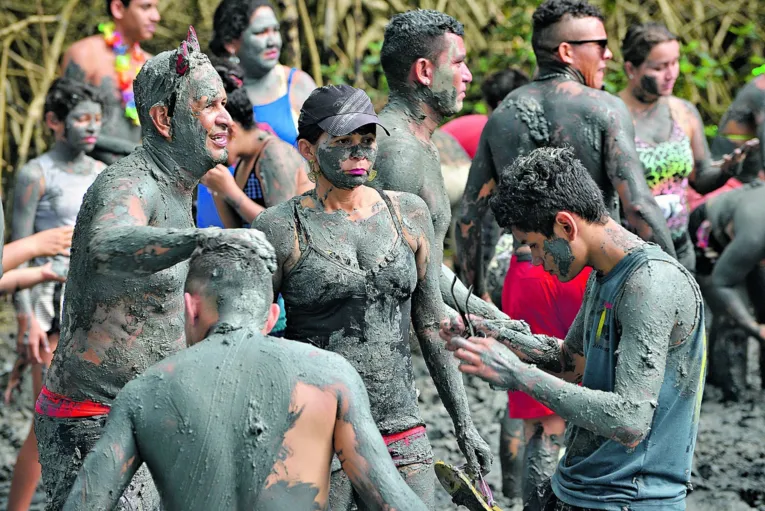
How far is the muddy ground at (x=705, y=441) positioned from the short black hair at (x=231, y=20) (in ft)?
7.10

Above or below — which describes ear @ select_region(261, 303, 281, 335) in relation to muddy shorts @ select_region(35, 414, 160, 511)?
above

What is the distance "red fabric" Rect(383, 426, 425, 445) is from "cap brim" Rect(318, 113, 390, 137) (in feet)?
2.79

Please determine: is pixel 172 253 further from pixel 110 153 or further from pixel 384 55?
pixel 110 153

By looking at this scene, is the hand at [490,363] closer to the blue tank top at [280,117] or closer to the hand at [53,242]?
the hand at [53,242]

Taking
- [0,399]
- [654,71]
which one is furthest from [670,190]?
[0,399]

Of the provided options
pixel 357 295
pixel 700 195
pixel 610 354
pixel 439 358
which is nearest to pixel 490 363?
pixel 610 354

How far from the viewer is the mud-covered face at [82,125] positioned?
5.69 metres

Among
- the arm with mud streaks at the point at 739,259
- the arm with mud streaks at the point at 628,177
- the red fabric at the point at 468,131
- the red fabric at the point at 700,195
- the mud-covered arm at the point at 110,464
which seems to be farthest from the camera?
the red fabric at the point at 700,195

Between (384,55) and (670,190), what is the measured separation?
1.96 m

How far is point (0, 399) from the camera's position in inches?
282

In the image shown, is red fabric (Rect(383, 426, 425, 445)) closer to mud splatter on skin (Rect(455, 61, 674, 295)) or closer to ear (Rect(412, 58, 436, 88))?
ear (Rect(412, 58, 436, 88))

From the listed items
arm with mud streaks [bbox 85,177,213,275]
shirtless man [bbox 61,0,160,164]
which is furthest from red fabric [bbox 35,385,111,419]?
shirtless man [bbox 61,0,160,164]

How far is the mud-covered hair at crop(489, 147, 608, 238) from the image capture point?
306 cm

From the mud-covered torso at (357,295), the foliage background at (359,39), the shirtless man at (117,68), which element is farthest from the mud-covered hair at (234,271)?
the foliage background at (359,39)
